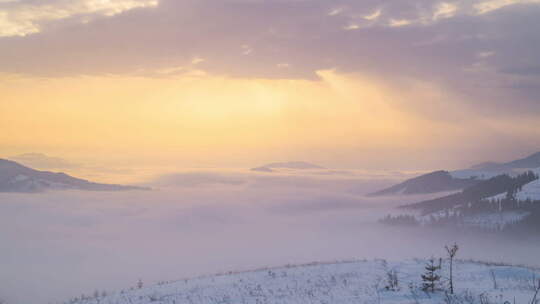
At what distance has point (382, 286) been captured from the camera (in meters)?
25.9

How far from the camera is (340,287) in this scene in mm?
26719

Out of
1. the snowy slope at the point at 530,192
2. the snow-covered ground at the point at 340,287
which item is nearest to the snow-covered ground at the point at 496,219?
the snowy slope at the point at 530,192

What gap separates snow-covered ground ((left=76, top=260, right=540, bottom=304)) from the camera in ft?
73.5

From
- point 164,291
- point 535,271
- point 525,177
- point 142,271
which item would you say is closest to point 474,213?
point 525,177

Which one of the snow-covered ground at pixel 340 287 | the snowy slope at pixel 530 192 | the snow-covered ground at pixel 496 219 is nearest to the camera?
the snow-covered ground at pixel 340 287

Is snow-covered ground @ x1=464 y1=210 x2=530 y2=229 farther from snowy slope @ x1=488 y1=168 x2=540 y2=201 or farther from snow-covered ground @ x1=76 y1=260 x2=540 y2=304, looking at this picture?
snow-covered ground @ x1=76 y1=260 x2=540 y2=304

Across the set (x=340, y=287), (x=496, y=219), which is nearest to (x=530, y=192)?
(x=496, y=219)

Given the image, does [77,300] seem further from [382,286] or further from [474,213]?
[474,213]

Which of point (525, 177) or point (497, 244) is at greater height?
point (525, 177)

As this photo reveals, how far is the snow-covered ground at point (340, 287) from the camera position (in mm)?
22406

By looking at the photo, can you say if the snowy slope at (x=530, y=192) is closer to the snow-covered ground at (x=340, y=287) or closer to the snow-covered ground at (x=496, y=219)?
the snow-covered ground at (x=496, y=219)

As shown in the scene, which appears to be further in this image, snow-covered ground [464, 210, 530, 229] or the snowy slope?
the snowy slope

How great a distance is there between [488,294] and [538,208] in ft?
543

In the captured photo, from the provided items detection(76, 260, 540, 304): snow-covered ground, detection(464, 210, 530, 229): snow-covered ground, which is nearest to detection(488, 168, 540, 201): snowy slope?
detection(464, 210, 530, 229): snow-covered ground
